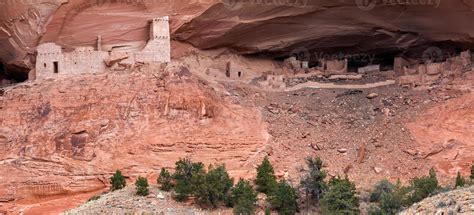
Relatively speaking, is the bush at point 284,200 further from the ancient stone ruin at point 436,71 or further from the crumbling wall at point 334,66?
the crumbling wall at point 334,66

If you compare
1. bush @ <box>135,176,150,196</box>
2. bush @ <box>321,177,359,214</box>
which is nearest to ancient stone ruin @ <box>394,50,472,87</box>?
bush @ <box>321,177,359,214</box>

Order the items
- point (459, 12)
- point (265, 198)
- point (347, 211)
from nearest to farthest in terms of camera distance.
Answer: point (347, 211) < point (265, 198) < point (459, 12)

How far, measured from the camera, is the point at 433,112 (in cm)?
2820

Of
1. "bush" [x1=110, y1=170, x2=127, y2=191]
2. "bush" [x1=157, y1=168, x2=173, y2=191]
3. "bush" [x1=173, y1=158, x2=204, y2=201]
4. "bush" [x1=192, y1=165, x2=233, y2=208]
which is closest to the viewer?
"bush" [x1=192, y1=165, x2=233, y2=208]

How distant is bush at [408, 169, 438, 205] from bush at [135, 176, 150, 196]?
594 cm

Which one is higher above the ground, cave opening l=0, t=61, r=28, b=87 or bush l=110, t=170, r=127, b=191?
cave opening l=0, t=61, r=28, b=87

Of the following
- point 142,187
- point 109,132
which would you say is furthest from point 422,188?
point 109,132

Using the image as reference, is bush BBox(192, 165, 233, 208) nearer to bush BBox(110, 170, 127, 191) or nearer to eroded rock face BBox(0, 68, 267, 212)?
eroded rock face BBox(0, 68, 267, 212)

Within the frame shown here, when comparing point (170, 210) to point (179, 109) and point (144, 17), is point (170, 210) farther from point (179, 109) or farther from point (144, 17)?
point (144, 17)

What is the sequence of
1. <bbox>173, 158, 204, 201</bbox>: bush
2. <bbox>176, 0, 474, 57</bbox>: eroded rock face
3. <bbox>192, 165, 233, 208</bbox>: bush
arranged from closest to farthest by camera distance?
<bbox>192, 165, 233, 208</bbox>: bush → <bbox>173, 158, 204, 201</bbox>: bush → <bbox>176, 0, 474, 57</bbox>: eroded rock face

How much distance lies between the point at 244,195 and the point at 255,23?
266 inches

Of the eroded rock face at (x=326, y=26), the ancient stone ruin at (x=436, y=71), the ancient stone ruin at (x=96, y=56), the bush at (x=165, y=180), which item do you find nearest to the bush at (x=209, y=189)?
the bush at (x=165, y=180)

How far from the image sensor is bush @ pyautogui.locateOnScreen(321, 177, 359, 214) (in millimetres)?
23000

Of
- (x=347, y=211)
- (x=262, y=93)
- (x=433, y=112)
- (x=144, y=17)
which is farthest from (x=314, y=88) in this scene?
(x=347, y=211)
